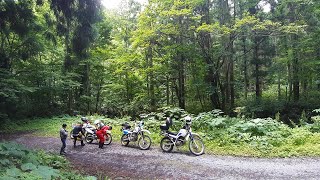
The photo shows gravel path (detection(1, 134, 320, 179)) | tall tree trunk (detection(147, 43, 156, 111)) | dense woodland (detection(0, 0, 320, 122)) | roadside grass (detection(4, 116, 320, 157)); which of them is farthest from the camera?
tall tree trunk (detection(147, 43, 156, 111))

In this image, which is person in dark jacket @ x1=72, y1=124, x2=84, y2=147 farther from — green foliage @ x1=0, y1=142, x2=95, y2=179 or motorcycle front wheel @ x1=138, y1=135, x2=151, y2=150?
green foliage @ x1=0, y1=142, x2=95, y2=179

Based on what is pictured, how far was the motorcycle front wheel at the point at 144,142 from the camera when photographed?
31.5 ft

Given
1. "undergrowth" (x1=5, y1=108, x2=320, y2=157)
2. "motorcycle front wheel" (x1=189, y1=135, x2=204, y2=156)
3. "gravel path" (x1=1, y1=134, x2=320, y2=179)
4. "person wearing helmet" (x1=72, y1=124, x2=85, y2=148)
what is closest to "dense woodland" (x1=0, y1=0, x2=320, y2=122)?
"person wearing helmet" (x1=72, y1=124, x2=85, y2=148)

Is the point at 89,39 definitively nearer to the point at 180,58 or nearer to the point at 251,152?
the point at 251,152

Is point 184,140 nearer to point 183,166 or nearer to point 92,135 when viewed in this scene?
point 183,166

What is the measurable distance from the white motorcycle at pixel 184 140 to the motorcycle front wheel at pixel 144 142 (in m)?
0.75

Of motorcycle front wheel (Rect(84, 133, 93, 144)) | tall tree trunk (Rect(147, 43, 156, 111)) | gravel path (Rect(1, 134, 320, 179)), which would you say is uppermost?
tall tree trunk (Rect(147, 43, 156, 111))

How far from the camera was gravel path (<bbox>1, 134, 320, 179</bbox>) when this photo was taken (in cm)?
651

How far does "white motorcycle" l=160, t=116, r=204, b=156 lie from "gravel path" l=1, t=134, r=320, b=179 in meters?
0.24

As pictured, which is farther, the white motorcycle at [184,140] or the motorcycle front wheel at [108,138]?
the motorcycle front wheel at [108,138]

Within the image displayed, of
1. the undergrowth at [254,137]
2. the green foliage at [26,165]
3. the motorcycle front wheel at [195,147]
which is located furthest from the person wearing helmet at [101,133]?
the motorcycle front wheel at [195,147]

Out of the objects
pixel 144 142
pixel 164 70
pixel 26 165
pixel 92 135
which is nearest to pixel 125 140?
pixel 144 142

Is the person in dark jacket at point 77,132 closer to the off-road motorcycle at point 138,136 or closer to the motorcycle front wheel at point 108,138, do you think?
the motorcycle front wheel at point 108,138

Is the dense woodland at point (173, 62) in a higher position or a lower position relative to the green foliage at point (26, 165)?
higher
